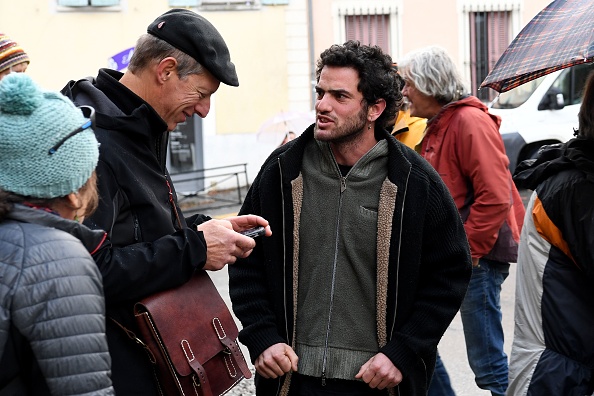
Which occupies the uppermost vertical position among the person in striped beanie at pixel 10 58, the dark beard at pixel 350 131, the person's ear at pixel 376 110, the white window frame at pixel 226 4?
the white window frame at pixel 226 4

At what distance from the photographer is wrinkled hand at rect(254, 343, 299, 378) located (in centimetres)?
298

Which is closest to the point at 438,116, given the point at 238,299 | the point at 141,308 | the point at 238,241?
the point at 238,299

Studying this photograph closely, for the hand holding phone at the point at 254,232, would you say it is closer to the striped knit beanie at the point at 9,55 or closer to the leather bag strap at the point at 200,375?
the leather bag strap at the point at 200,375

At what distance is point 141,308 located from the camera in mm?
2520

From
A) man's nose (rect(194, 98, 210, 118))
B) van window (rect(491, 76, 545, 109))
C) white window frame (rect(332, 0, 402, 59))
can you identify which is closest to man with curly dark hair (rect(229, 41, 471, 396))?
man's nose (rect(194, 98, 210, 118))

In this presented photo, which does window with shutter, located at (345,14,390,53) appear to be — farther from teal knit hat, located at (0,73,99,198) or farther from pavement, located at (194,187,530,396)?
teal knit hat, located at (0,73,99,198)

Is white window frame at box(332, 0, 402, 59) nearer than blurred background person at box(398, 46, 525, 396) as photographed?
No

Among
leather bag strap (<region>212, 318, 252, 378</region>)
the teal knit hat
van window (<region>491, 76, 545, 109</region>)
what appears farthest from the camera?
van window (<region>491, 76, 545, 109</region>)

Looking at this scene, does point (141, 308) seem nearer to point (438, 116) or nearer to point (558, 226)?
point (558, 226)

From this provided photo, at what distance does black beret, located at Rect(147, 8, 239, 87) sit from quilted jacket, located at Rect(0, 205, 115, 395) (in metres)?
0.92

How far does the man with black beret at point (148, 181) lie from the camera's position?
2480 mm

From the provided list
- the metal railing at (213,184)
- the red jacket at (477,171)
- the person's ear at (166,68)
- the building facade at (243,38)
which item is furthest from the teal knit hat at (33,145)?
the building facade at (243,38)

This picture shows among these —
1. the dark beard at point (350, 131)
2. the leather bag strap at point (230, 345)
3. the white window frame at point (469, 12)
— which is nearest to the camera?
the leather bag strap at point (230, 345)

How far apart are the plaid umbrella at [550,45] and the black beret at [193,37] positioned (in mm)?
970
